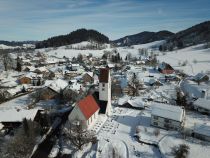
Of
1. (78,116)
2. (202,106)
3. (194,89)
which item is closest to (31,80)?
(78,116)

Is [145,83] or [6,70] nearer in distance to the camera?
[145,83]

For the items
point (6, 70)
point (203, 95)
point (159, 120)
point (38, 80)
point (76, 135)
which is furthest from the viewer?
point (6, 70)

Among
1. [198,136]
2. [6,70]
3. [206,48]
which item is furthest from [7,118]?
[206,48]

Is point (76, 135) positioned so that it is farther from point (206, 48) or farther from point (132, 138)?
point (206, 48)

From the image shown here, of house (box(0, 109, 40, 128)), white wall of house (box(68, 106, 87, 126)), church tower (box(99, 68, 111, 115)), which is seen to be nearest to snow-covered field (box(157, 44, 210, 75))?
church tower (box(99, 68, 111, 115))

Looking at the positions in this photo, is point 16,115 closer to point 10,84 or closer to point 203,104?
point 10,84

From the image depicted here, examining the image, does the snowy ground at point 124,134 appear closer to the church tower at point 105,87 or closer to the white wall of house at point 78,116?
the white wall of house at point 78,116
